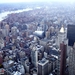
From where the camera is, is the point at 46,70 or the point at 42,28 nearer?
the point at 46,70

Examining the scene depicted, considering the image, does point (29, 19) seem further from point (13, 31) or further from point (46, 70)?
point (46, 70)

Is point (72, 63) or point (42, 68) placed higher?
point (72, 63)

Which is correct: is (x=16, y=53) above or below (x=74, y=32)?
below

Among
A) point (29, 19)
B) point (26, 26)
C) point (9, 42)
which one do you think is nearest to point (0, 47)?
point (9, 42)

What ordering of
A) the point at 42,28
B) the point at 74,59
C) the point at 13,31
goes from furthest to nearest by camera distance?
the point at 42,28
the point at 13,31
the point at 74,59

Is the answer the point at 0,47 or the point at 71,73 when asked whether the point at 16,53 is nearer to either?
the point at 0,47

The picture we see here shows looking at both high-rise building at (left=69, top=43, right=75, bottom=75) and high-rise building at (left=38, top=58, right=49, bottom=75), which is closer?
high-rise building at (left=69, top=43, right=75, bottom=75)

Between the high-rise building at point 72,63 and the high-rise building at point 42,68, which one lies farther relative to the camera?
the high-rise building at point 42,68

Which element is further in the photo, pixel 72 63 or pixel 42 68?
pixel 42 68


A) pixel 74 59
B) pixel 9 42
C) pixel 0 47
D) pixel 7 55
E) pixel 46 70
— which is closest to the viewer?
pixel 74 59
